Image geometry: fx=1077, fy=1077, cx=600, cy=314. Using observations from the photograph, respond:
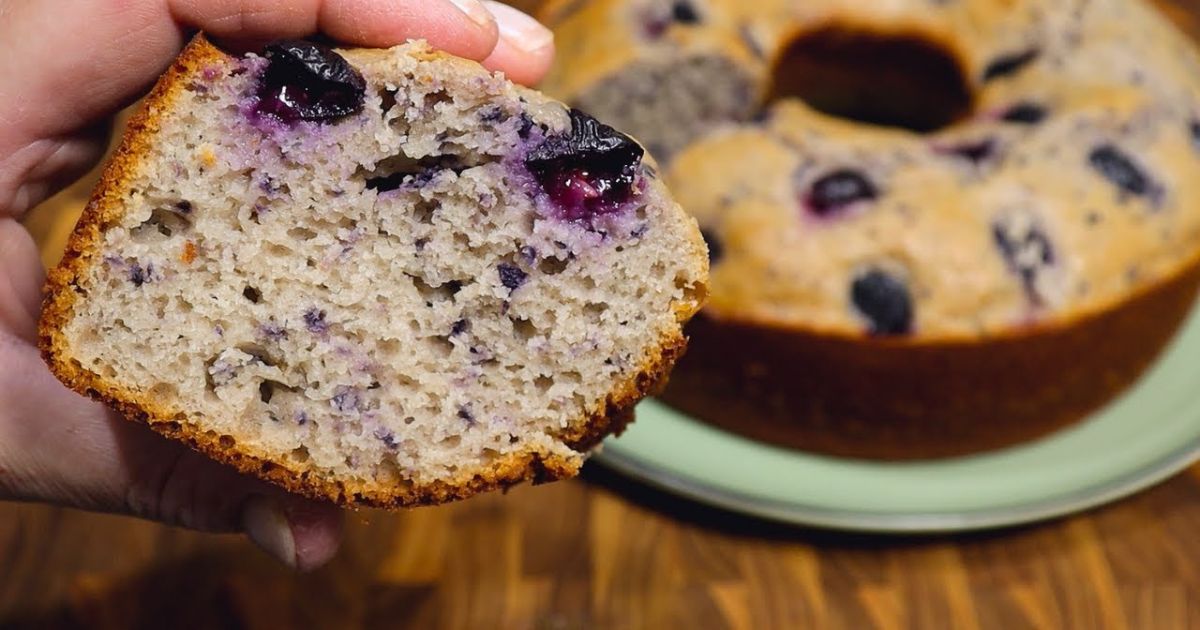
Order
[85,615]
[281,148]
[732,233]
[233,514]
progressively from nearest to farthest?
[281,148], [233,514], [85,615], [732,233]

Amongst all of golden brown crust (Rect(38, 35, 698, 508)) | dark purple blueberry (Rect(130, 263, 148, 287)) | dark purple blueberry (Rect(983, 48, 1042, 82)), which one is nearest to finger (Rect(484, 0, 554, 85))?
golden brown crust (Rect(38, 35, 698, 508))

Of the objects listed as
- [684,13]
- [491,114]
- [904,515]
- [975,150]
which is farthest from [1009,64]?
[491,114]

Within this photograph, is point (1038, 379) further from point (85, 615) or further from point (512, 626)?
point (85, 615)

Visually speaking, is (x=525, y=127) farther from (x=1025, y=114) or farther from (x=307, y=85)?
(x=1025, y=114)

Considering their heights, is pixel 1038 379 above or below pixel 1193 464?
above

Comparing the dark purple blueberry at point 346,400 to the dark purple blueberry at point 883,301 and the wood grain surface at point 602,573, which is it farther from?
the dark purple blueberry at point 883,301

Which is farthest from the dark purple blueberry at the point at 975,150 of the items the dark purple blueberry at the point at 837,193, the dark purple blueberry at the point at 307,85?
the dark purple blueberry at the point at 307,85

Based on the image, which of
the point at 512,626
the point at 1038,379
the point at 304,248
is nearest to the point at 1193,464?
the point at 1038,379
